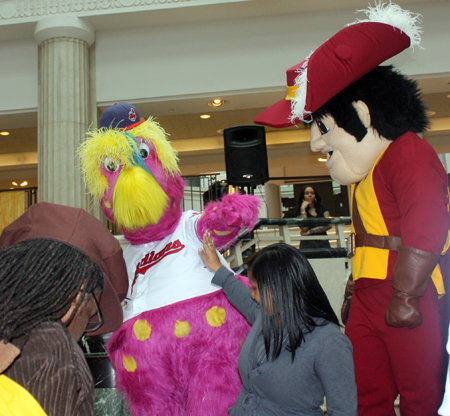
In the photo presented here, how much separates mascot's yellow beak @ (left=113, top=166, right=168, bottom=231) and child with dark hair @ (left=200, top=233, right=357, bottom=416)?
0.49m

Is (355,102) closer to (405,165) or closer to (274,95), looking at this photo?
(405,165)

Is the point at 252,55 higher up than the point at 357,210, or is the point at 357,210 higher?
the point at 252,55

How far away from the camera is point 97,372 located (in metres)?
2.70

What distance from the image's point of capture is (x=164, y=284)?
1745 mm

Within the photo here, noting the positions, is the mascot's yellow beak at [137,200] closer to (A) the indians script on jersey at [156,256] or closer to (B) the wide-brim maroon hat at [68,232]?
(A) the indians script on jersey at [156,256]

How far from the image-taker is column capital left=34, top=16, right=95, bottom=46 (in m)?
5.00

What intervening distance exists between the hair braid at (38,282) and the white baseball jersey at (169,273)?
2.37ft

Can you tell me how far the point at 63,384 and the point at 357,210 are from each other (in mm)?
1256

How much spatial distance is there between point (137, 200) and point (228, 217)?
0.34 m

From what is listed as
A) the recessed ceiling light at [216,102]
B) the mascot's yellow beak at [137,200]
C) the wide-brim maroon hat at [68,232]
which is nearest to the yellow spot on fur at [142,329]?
the mascot's yellow beak at [137,200]

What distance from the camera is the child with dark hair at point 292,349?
4.34 ft

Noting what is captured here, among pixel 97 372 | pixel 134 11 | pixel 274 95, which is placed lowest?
pixel 97 372

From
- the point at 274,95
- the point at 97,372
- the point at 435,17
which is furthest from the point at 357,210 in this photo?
the point at 435,17

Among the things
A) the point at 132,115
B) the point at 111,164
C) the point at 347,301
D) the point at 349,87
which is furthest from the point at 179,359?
the point at 349,87
